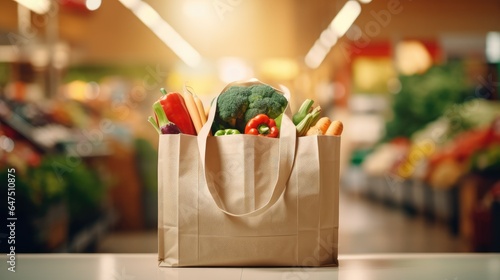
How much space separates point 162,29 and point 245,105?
6193mm

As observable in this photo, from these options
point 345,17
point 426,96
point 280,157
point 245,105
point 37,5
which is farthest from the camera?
point 345,17

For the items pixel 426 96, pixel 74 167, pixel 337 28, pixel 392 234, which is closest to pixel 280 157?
pixel 74 167

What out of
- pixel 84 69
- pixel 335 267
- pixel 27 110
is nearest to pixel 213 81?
pixel 84 69

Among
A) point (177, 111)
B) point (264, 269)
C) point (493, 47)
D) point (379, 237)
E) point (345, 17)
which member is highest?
point (345, 17)

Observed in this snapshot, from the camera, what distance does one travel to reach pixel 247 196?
4.82ft

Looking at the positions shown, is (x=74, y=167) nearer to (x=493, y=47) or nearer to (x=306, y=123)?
(x=306, y=123)

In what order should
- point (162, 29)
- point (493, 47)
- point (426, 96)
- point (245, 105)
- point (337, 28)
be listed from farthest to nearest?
point (493, 47), point (337, 28), point (162, 29), point (426, 96), point (245, 105)

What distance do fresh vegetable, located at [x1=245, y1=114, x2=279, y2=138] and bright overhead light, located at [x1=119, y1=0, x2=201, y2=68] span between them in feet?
17.5

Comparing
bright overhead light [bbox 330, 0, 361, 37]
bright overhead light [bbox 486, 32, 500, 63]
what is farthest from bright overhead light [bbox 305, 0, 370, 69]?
bright overhead light [bbox 486, 32, 500, 63]

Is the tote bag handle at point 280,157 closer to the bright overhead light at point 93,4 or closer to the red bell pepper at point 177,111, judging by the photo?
the red bell pepper at point 177,111

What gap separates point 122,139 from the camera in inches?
266

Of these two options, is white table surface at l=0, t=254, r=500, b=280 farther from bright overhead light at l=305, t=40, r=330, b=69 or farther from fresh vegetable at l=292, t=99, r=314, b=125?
bright overhead light at l=305, t=40, r=330, b=69

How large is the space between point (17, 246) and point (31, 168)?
26.2 inches

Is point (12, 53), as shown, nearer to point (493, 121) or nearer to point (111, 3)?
point (111, 3)
